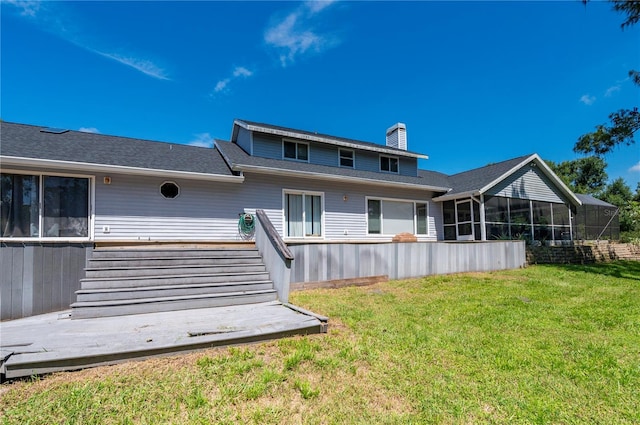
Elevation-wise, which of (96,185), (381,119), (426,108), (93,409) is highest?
(426,108)

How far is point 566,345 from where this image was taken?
376cm

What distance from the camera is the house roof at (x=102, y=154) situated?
7719 millimetres

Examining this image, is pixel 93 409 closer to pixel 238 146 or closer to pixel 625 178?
pixel 238 146

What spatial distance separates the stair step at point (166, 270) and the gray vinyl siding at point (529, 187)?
1150 centimetres

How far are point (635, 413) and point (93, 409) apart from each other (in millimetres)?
4290

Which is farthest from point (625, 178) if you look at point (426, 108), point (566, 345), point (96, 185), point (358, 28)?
point (96, 185)

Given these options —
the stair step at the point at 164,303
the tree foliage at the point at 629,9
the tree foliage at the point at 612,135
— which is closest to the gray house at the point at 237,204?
the stair step at the point at 164,303

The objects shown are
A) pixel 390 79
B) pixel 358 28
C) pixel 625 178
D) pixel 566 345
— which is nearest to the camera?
pixel 566 345

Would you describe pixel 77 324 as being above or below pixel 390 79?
below

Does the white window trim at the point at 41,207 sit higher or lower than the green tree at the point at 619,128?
lower

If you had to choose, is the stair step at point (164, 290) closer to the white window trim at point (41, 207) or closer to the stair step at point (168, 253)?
the stair step at point (168, 253)

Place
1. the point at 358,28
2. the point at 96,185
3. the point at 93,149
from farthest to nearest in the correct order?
the point at 358,28 < the point at 93,149 < the point at 96,185

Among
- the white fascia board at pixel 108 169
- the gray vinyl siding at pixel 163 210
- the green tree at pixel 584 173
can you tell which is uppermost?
the green tree at pixel 584 173

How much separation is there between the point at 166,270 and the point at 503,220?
13915 mm
